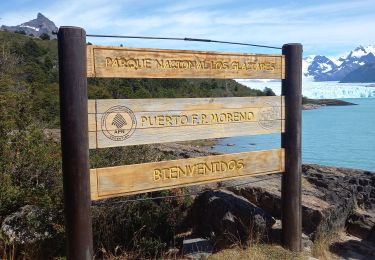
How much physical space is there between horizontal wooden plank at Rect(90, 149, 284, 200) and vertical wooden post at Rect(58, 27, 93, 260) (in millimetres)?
184

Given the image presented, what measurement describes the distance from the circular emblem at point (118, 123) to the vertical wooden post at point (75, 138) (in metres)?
0.27

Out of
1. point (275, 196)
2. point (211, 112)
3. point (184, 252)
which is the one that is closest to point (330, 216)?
point (275, 196)

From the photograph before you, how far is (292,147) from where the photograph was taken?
6.25 metres

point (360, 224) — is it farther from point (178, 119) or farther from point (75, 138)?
point (75, 138)

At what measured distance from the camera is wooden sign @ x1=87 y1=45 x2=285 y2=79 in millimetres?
4633

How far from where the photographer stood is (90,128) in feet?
14.9

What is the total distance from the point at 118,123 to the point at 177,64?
3.25ft

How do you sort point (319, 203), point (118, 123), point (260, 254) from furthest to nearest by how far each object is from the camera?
point (319, 203), point (260, 254), point (118, 123)

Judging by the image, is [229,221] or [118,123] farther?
[229,221]

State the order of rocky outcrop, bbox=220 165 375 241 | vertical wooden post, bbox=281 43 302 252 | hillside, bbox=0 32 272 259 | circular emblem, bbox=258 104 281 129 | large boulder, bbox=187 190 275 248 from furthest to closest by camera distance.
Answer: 1. rocky outcrop, bbox=220 165 375 241
2. large boulder, bbox=187 190 275 248
3. vertical wooden post, bbox=281 43 302 252
4. circular emblem, bbox=258 104 281 129
5. hillside, bbox=0 32 272 259

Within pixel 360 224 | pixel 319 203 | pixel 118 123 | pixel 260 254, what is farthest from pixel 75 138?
pixel 360 224

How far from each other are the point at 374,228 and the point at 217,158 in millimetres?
4596

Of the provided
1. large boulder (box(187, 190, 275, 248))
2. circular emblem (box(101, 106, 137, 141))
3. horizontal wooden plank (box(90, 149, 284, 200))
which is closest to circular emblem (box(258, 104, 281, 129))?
horizontal wooden plank (box(90, 149, 284, 200))

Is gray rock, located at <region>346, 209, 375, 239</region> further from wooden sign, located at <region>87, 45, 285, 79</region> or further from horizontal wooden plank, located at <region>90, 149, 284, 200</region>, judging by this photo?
wooden sign, located at <region>87, 45, 285, 79</region>
